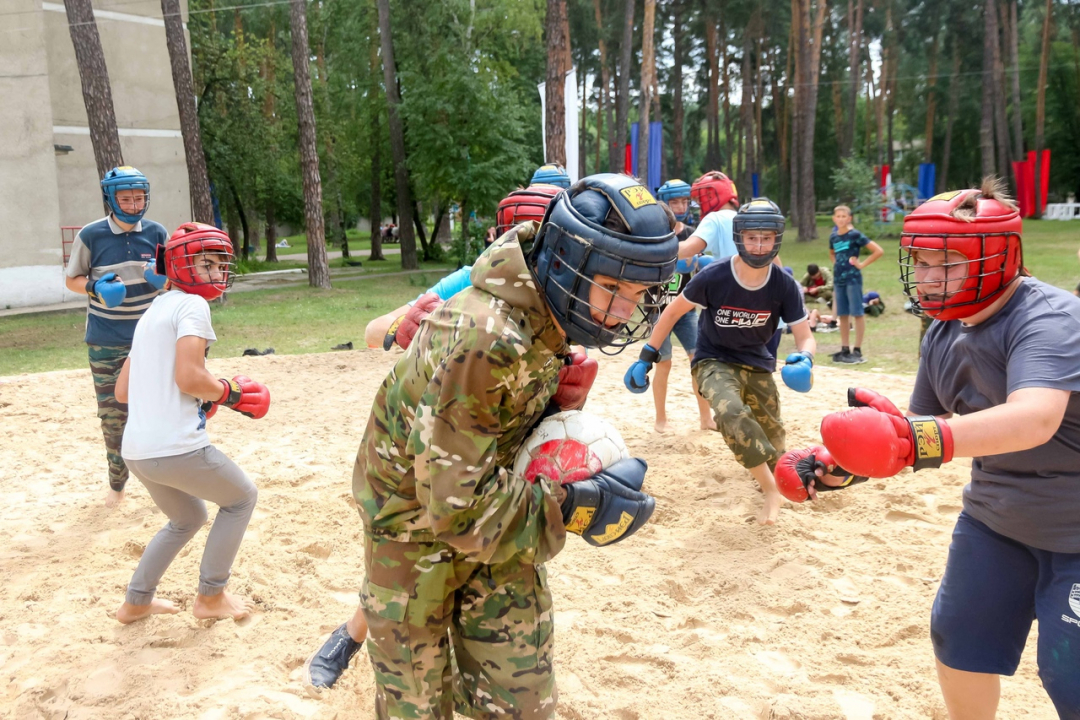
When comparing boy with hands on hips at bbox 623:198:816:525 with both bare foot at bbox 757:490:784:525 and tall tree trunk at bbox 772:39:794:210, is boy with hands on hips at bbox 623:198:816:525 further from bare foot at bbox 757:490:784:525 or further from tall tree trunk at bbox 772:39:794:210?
tall tree trunk at bbox 772:39:794:210

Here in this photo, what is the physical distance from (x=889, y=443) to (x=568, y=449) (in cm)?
95

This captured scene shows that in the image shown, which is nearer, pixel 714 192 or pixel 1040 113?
pixel 714 192

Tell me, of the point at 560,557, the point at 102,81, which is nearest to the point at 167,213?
the point at 102,81

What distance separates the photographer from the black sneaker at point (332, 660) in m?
3.56

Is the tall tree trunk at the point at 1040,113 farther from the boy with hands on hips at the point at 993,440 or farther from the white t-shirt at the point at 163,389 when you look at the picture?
the white t-shirt at the point at 163,389

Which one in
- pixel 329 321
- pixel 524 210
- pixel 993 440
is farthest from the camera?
pixel 329 321

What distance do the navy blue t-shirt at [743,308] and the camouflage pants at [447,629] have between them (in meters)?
3.60

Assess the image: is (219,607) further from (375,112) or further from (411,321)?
(375,112)

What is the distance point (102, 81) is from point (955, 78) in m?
39.5

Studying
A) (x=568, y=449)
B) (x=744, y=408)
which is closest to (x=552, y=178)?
(x=744, y=408)

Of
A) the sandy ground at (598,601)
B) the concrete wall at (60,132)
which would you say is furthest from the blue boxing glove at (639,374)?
the concrete wall at (60,132)

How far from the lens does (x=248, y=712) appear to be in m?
3.68

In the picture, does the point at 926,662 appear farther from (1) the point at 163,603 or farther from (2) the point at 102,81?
(2) the point at 102,81

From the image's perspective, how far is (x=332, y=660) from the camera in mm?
3641
